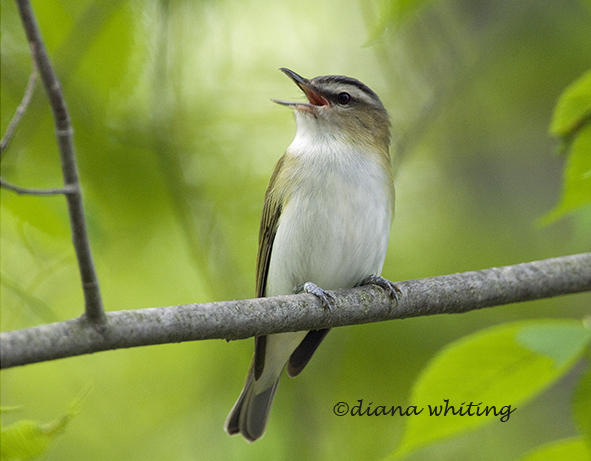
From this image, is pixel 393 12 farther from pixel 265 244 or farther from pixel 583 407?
pixel 265 244

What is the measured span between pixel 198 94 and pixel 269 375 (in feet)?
8.71

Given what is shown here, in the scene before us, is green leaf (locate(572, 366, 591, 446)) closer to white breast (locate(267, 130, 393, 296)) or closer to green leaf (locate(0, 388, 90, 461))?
green leaf (locate(0, 388, 90, 461))

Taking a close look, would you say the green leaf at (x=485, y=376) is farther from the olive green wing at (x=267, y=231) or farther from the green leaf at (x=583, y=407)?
the olive green wing at (x=267, y=231)

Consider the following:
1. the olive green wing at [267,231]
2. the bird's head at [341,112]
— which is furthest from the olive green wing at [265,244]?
the bird's head at [341,112]

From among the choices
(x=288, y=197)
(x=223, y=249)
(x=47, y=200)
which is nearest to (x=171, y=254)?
(x=223, y=249)

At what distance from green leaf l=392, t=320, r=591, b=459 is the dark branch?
0.77 metres

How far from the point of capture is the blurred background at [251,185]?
5.06 m

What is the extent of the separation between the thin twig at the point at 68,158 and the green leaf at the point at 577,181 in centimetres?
175

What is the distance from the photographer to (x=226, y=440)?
6.21 metres

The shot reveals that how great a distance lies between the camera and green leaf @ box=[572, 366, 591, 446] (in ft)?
7.76

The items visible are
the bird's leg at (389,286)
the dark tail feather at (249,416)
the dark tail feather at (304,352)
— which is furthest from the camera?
the dark tail feather at (304,352)

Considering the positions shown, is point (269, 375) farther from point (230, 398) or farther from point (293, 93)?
point (293, 93)

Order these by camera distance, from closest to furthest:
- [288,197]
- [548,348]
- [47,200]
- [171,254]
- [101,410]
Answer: [548,348]
[47,200]
[288,197]
[171,254]
[101,410]

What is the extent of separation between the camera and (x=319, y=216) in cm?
443
